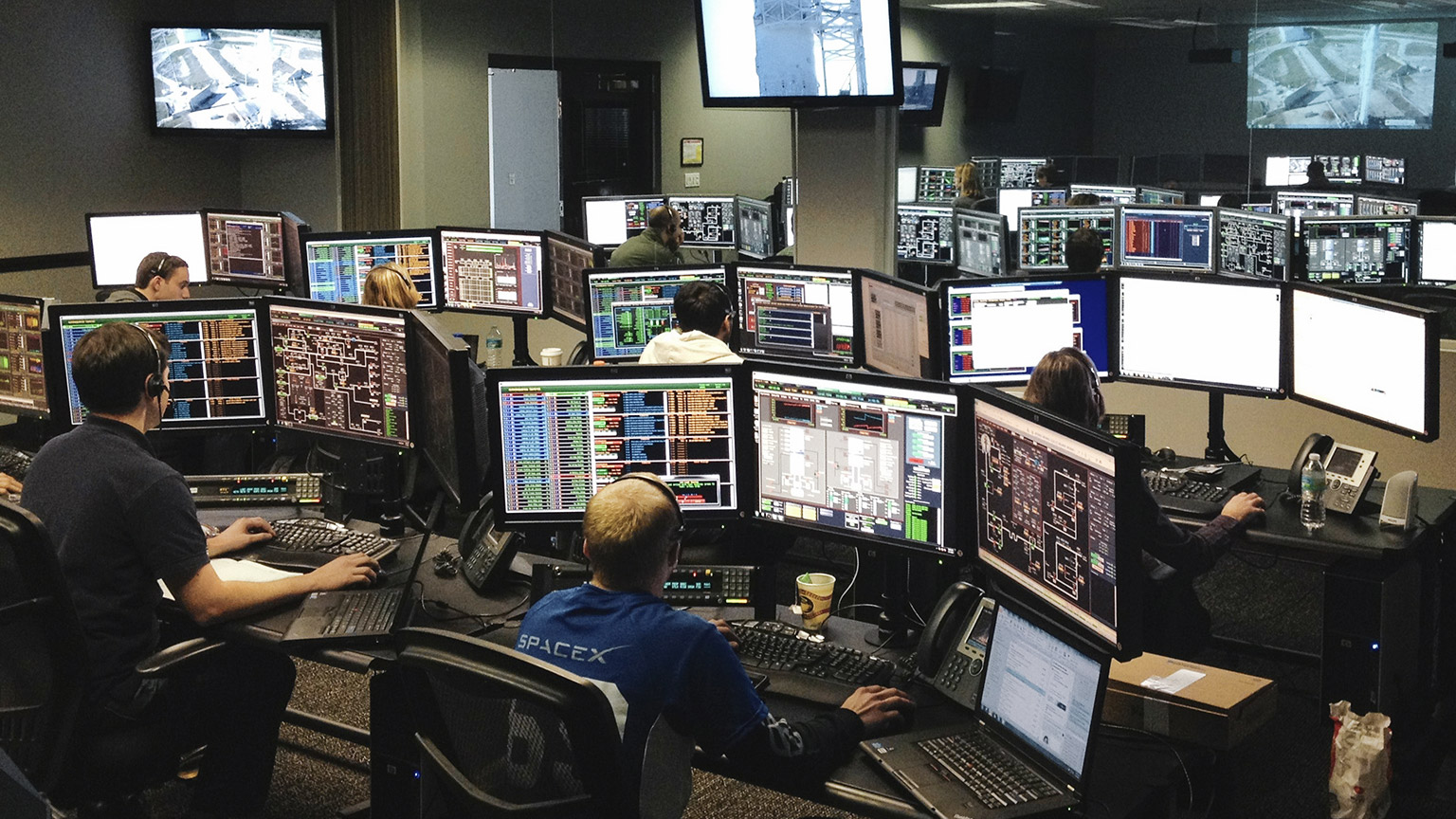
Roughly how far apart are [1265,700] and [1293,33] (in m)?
11.3

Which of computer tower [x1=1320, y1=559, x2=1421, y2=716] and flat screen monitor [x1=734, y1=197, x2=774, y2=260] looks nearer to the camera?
computer tower [x1=1320, y1=559, x2=1421, y2=716]

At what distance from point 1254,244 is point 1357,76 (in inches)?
263

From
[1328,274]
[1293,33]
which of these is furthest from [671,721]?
[1293,33]

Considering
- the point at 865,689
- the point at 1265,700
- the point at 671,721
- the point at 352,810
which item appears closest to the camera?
the point at 671,721

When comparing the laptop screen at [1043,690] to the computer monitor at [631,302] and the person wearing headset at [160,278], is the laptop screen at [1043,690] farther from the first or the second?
the person wearing headset at [160,278]

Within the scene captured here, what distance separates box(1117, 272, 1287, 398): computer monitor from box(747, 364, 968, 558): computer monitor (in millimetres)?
1809

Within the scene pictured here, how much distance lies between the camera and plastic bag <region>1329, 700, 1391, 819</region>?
3.11 metres

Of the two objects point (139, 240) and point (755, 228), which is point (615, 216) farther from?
point (139, 240)

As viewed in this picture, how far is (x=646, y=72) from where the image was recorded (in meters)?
9.91

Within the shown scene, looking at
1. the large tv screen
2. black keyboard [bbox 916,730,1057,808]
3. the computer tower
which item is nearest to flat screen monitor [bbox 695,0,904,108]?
the computer tower

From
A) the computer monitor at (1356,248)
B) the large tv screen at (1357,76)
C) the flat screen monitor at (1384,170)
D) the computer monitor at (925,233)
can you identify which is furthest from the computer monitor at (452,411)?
the large tv screen at (1357,76)

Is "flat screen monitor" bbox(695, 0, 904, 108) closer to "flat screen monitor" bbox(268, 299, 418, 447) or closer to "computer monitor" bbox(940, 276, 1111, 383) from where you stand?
"computer monitor" bbox(940, 276, 1111, 383)

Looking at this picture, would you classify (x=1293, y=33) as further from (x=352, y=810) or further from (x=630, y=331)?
(x=352, y=810)

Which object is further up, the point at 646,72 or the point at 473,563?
the point at 646,72
